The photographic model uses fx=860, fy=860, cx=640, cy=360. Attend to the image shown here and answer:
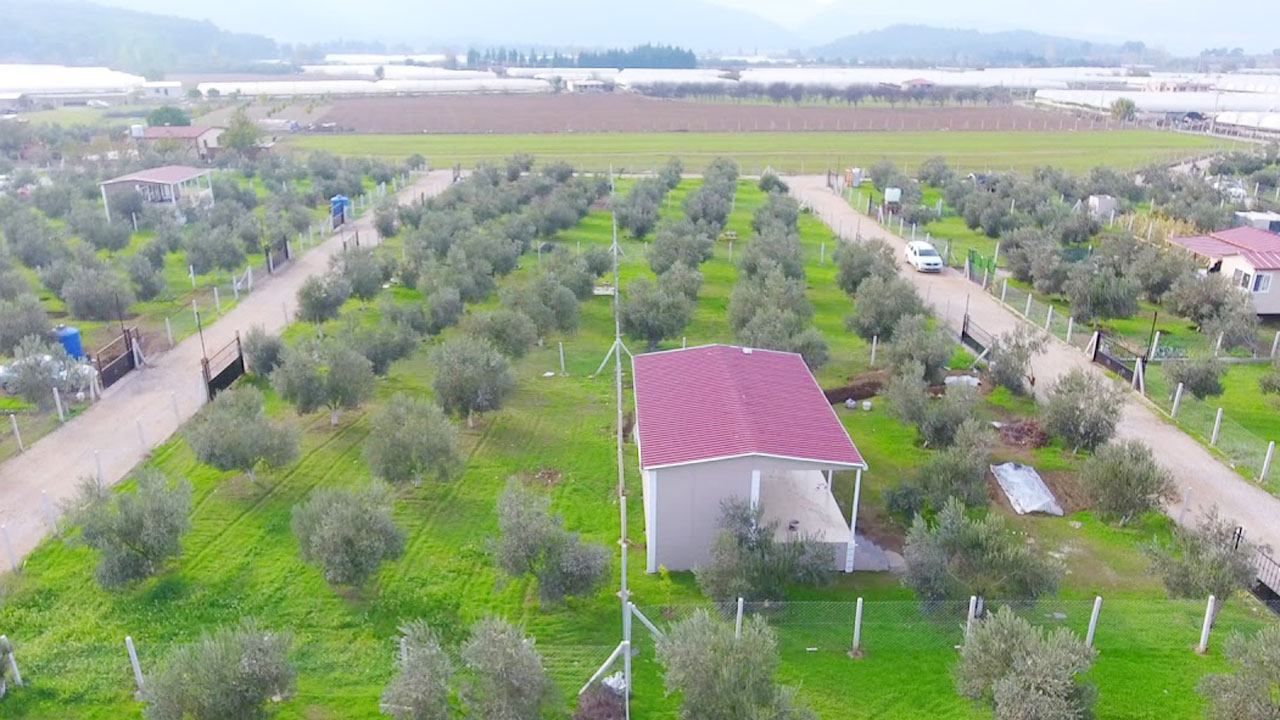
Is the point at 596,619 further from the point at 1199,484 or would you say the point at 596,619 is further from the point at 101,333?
the point at 101,333

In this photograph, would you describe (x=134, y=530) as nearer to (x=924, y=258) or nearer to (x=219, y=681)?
(x=219, y=681)

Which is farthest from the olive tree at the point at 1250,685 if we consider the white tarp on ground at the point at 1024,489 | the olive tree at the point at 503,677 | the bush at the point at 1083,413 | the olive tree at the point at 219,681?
the olive tree at the point at 219,681

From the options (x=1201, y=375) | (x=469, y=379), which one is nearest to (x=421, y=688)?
(x=469, y=379)

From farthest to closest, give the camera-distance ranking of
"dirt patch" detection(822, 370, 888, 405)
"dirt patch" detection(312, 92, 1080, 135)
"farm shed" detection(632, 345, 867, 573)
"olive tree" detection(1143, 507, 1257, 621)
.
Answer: "dirt patch" detection(312, 92, 1080, 135), "dirt patch" detection(822, 370, 888, 405), "farm shed" detection(632, 345, 867, 573), "olive tree" detection(1143, 507, 1257, 621)

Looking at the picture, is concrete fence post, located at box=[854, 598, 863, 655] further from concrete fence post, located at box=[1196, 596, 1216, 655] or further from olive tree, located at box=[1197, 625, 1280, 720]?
concrete fence post, located at box=[1196, 596, 1216, 655]

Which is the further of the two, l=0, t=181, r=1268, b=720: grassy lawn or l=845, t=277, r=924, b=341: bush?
l=845, t=277, r=924, b=341: bush

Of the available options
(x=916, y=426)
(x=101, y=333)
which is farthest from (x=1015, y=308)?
(x=101, y=333)

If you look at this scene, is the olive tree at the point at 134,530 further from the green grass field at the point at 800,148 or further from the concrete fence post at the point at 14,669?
the green grass field at the point at 800,148

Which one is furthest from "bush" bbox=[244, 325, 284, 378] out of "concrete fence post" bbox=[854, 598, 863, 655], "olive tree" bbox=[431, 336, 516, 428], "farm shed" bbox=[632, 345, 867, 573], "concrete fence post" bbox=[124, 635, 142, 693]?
"concrete fence post" bbox=[854, 598, 863, 655]
